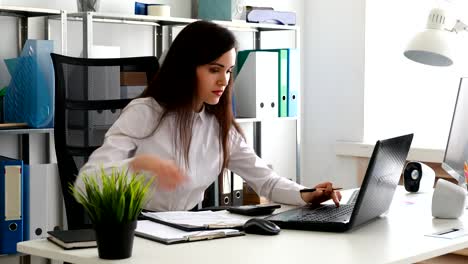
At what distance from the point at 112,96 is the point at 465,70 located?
7.03ft

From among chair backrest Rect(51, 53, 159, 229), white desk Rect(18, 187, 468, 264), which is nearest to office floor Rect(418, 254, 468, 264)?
white desk Rect(18, 187, 468, 264)

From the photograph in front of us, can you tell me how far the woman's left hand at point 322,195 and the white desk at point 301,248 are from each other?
0.20 meters

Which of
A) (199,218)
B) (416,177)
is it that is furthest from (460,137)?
(199,218)

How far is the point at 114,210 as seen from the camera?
5.29ft

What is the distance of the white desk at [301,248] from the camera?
1.69 meters

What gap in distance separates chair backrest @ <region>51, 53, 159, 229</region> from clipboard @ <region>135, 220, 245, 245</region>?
52 centimetres

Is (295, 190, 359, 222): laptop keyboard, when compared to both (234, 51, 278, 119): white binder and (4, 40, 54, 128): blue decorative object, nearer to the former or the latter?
(4, 40, 54, 128): blue decorative object

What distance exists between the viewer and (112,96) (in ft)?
8.70

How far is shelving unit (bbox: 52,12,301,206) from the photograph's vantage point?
124 inches

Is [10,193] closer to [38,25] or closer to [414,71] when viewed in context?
[38,25]

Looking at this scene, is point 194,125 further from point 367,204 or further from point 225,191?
point 225,191

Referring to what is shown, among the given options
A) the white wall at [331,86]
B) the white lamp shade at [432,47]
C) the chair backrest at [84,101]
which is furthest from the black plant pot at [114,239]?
the white wall at [331,86]

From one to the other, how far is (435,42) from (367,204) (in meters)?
0.68

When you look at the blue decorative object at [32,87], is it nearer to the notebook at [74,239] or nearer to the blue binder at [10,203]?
the blue binder at [10,203]
